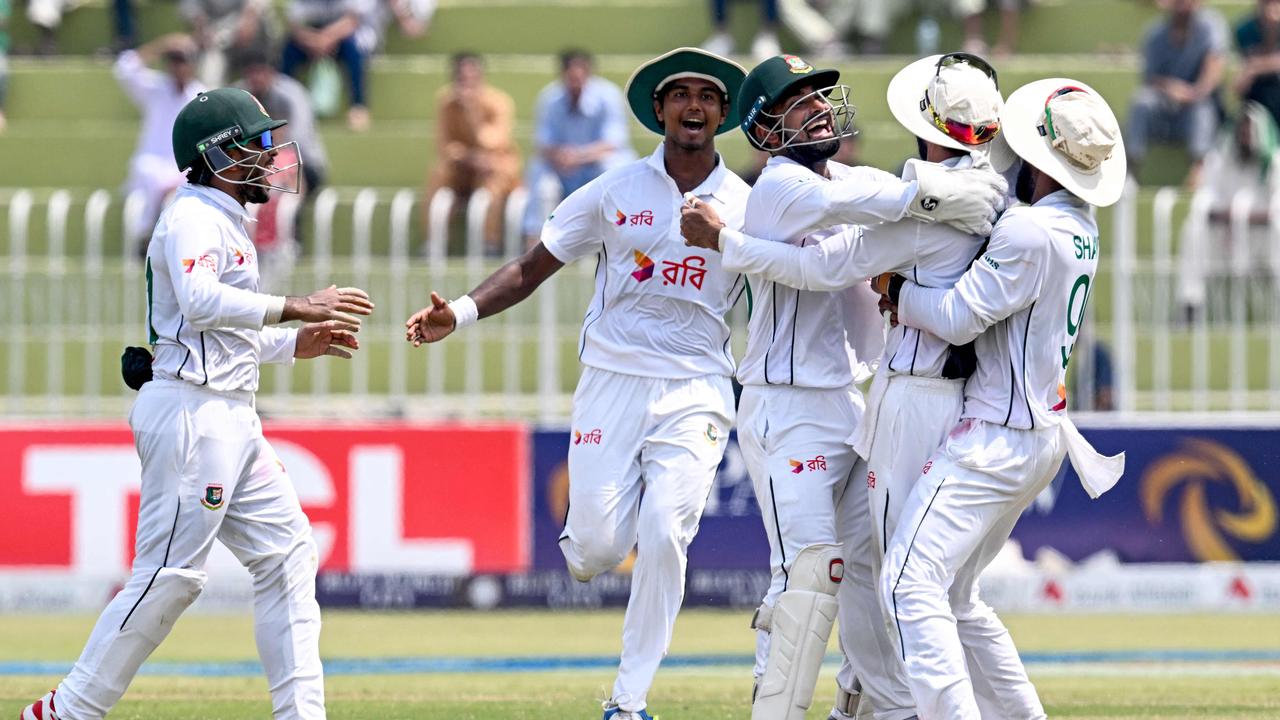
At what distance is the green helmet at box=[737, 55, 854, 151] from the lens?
7.36 m

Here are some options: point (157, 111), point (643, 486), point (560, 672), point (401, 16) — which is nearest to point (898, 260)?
point (643, 486)

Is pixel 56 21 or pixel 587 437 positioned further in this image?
pixel 56 21

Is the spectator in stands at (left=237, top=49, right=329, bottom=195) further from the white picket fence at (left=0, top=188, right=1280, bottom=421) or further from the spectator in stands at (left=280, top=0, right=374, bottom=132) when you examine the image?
the spectator in stands at (left=280, top=0, right=374, bottom=132)

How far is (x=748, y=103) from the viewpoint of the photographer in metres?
7.50

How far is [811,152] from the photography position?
7.47m

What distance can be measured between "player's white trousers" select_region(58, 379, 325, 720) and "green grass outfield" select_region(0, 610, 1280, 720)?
4.27ft

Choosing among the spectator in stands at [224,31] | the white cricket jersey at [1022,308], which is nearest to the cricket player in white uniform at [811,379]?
the white cricket jersey at [1022,308]

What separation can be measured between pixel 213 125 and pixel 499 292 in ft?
4.27

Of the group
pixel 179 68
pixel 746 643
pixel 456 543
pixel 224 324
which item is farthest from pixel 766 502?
pixel 179 68

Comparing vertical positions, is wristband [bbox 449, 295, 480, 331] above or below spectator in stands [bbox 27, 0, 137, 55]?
below

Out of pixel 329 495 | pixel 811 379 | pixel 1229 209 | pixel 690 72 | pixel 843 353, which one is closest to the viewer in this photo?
pixel 811 379

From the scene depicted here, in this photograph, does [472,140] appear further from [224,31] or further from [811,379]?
[811,379]

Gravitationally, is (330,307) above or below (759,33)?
below

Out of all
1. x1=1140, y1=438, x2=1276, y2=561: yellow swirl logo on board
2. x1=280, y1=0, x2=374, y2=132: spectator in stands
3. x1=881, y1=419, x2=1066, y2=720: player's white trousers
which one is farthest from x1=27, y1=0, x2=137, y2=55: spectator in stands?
x1=881, y1=419, x2=1066, y2=720: player's white trousers
